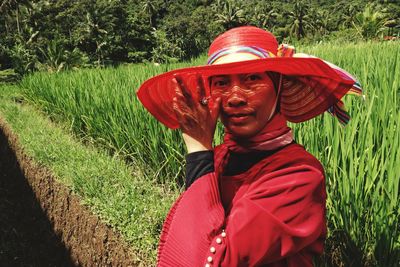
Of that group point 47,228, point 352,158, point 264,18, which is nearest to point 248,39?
point 352,158

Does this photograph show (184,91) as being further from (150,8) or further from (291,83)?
(150,8)

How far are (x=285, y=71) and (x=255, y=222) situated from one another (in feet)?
1.12

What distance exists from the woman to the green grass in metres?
0.96

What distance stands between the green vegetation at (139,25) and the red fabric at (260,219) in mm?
23708

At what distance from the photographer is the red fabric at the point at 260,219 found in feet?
2.52

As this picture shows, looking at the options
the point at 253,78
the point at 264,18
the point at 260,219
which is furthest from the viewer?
the point at 264,18

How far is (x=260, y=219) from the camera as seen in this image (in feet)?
2.50

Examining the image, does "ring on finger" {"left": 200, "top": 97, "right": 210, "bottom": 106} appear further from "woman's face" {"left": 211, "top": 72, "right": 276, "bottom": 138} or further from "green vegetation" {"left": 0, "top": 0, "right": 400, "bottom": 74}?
"green vegetation" {"left": 0, "top": 0, "right": 400, "bottom": 74}

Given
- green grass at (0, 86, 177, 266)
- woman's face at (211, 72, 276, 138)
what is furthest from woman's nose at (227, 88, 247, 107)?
green grass at (0, 86, 177, 266)

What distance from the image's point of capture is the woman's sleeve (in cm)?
77

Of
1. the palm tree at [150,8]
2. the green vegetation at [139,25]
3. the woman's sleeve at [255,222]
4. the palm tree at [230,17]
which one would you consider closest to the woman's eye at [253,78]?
the woman's sleeve at [255,222]

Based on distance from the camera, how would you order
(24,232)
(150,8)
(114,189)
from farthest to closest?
(150,8)
(24,232)
(114,189)

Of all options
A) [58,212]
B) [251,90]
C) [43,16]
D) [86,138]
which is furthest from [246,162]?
[43,16]

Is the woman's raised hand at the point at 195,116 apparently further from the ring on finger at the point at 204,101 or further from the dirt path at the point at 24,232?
the dirt path at the point at 24,232
